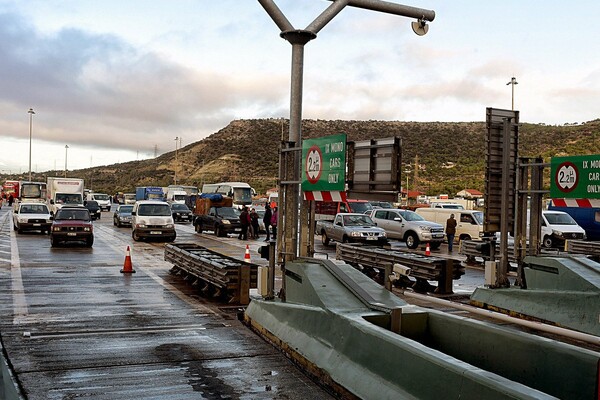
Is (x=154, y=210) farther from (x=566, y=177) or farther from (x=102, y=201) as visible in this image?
(x=102, y=201)

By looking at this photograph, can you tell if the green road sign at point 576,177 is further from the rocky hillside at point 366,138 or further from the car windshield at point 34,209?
the rocky hillside at point 366,138

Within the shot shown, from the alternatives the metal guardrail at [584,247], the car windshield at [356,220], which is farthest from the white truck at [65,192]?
the metal guardrail at [584,247]

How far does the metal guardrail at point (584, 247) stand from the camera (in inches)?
827

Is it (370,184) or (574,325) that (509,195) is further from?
(370,184)

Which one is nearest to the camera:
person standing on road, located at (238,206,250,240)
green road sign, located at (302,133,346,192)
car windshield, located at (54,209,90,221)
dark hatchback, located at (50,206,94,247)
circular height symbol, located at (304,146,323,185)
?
green road sign, located at (302,133,346,192)

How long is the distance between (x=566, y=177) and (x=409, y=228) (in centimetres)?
1667

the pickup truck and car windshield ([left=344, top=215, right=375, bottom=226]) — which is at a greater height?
car windshield ([left=344, top=215, right=375, bottom=226])

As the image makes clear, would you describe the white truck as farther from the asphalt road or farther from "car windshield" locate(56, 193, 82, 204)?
the asphalt road

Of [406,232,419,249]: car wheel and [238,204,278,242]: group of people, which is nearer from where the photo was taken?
[406,232,419,249]: car wheel

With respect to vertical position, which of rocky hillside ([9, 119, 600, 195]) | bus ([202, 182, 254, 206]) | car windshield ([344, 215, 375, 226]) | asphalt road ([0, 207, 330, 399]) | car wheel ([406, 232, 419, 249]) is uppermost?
rocky hillside ([9, 119, 600, 195])

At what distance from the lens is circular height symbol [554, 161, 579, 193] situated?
443 inches

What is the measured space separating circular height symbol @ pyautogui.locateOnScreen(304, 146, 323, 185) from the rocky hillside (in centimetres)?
5362

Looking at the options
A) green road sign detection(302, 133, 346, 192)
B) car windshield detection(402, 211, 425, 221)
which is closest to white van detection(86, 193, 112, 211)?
car windshield detection(402, 211, 425, 221)

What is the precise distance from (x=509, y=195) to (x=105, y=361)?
320 inches
